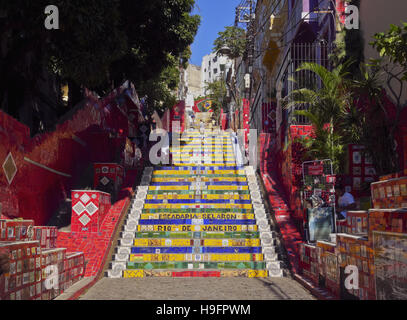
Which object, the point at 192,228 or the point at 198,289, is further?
the point at 192,228

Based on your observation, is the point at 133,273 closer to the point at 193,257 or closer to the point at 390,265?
the point at 193,257

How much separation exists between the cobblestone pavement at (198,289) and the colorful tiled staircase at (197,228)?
623 mm

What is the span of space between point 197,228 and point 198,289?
11.0 ft

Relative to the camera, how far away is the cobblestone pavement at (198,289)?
7.00m

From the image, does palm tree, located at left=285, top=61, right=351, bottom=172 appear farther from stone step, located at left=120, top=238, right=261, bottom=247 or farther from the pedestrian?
stone step, located at left=120, top=238, right=261, bottom=247

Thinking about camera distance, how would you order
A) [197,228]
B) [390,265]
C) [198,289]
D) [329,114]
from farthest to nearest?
[197,228], [329,114], [198,289], [390,265]

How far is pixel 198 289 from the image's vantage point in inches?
300

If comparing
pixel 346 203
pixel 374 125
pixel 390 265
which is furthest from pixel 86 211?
pixel 390 265

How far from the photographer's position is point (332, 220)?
8836mm

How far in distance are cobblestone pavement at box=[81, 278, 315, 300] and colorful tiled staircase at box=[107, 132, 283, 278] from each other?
2.04 feet

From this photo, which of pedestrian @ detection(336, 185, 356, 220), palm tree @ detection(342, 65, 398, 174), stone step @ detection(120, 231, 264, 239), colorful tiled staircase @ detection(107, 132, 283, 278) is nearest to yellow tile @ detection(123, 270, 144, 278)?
colorful tiled staircase @ detection(107, 132, 283, 278)

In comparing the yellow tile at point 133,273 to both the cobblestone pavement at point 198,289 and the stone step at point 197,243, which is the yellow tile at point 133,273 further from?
the stone step at point 197,243

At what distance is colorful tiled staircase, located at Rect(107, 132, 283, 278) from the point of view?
9469 mm

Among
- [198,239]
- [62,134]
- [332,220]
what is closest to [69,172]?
[62,134]
